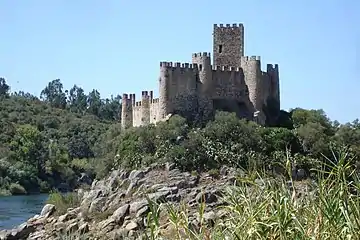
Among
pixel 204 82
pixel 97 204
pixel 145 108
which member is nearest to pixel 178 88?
pixel 204 82

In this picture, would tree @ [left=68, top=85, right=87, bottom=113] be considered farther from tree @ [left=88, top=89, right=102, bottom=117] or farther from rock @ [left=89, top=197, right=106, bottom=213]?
rock @ [left=89, top=197, right=106, bottom=213]

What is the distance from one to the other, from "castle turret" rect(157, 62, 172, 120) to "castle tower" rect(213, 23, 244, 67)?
2569mm

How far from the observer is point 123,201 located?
91.1 feet

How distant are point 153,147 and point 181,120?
5.77 ft

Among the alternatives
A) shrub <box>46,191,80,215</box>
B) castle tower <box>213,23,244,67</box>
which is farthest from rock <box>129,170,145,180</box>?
castle tower <box>213,23,244,67</box>

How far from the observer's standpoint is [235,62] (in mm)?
33562

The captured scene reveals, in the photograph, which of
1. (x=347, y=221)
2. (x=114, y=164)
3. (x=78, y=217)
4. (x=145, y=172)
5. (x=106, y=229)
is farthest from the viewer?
Answer: (x=114, y=164)

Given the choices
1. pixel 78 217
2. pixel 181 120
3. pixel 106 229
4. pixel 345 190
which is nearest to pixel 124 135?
pixel 181 120

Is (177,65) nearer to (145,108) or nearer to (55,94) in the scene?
(145,108)

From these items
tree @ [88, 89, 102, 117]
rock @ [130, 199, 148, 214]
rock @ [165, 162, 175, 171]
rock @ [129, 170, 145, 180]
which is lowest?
rock @ [130, 199, 148, 214]

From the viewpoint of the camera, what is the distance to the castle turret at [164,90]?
1266 inches

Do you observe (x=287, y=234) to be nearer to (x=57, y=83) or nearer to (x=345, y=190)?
(x=345, y=190)

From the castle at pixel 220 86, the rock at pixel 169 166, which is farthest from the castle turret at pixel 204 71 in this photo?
the rock at pixel 169 166

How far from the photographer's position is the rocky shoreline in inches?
973
